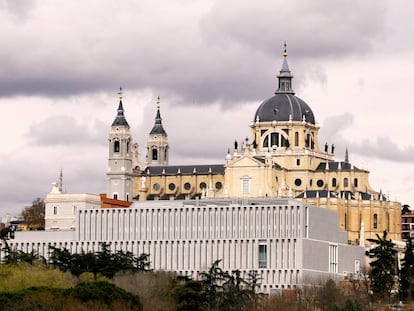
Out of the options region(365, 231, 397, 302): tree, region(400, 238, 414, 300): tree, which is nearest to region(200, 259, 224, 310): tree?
region(365, 231, 397, 302): tree

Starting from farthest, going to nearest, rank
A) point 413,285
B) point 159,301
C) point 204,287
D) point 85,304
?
point 413,285 < point 204,287 < point 159,301 < point 85,304

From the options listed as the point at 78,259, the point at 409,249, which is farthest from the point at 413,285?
the point at 78,259

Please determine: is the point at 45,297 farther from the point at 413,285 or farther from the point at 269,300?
the point at 413,285

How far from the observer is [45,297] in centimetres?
14625

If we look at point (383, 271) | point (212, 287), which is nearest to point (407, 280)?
point (383, 271)

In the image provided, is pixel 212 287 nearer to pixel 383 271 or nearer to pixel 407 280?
pixel 407 280

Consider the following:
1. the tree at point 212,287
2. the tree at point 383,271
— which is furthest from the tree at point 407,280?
the tree at point 212,287

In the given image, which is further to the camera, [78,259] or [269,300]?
[78,259]

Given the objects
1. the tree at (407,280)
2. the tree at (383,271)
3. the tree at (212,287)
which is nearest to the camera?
the tree at (212,287)

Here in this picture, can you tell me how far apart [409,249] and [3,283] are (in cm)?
4939

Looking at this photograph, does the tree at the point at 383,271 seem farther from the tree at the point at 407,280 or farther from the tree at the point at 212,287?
the tree at the point at 212,287

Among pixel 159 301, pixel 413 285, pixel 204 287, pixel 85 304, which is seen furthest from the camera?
pixel 413 285

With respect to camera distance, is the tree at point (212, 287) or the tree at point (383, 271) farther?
the tree at point (383, 271)

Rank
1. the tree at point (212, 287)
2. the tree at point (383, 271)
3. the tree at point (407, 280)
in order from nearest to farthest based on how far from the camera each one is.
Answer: the tree at point (212, 287) < the tree at point (383, 271) < the tree at point (407, 280)
